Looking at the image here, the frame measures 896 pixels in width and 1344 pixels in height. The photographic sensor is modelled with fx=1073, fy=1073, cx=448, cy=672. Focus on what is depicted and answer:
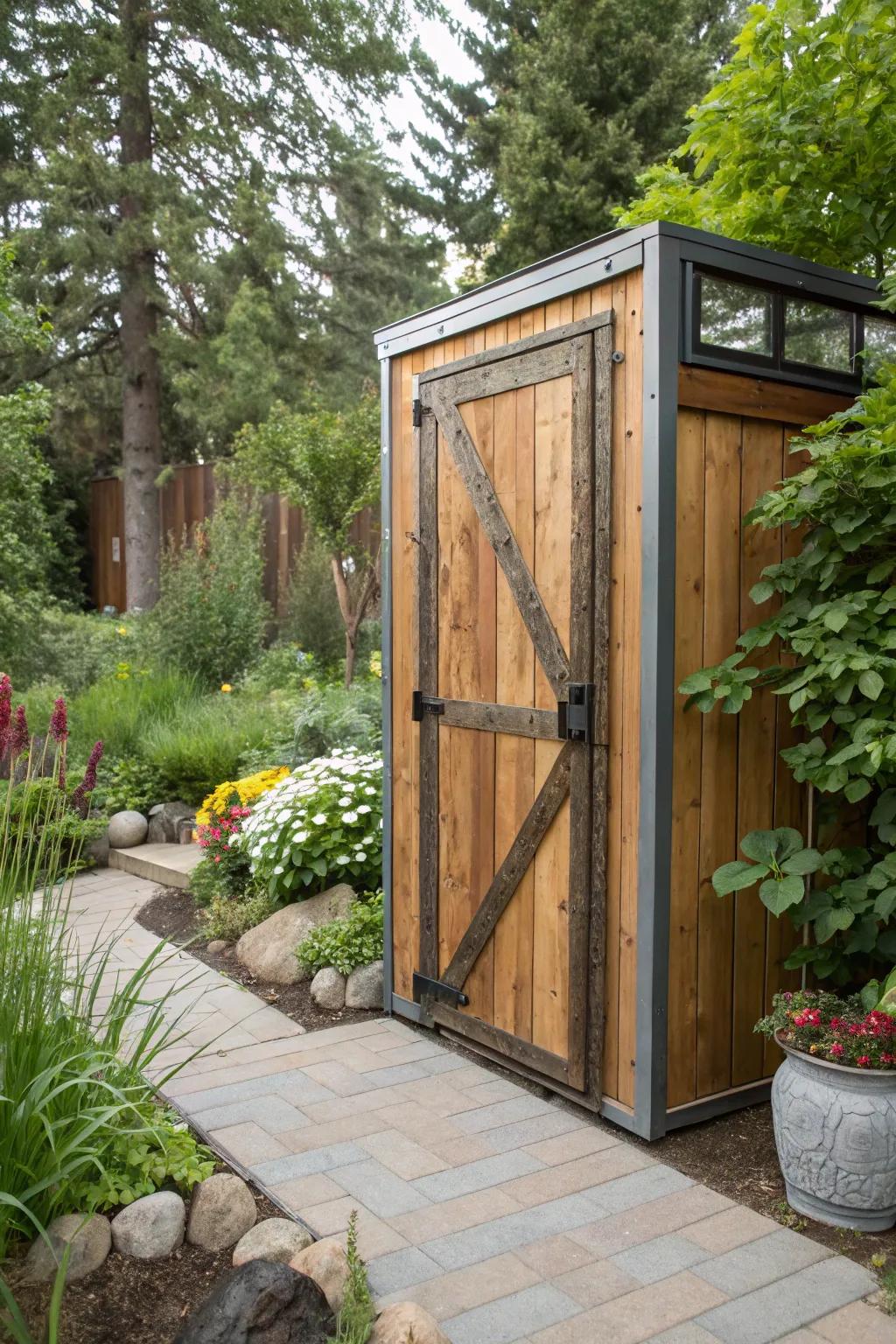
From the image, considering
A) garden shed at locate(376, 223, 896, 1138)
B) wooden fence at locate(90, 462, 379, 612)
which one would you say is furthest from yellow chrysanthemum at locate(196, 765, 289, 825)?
wooden fence at locate(90, 462, 379, 612)

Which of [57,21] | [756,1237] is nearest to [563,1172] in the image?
[756,1237]

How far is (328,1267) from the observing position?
2262mm

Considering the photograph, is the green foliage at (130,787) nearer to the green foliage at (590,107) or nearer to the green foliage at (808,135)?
the green foliage at (808,135)

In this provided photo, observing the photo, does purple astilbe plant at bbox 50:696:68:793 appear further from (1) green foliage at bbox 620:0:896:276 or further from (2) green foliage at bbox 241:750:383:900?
(1) green foliage at bbox 620:0:896:276

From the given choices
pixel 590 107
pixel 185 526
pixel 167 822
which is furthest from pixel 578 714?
pixel 185 526

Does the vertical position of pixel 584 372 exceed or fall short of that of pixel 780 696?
it exceeds it

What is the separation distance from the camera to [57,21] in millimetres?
11945

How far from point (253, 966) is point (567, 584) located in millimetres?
2338

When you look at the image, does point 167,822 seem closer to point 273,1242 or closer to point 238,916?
point 238,916

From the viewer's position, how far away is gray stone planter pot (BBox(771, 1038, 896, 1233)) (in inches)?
102

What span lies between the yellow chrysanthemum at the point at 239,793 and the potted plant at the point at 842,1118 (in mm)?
3372

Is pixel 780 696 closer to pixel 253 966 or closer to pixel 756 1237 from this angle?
pixel 756 1237

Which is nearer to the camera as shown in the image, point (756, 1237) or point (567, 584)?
point (756, 1237)

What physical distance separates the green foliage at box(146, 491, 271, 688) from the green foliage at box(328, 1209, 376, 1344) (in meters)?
6.84
